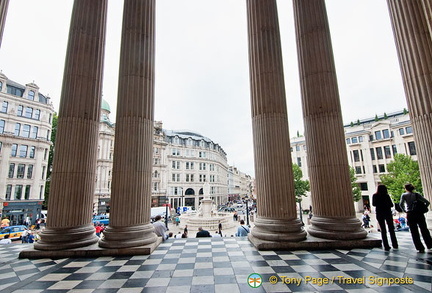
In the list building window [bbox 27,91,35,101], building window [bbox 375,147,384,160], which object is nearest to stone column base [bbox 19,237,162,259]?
building window [bbox 27,91,35,101]

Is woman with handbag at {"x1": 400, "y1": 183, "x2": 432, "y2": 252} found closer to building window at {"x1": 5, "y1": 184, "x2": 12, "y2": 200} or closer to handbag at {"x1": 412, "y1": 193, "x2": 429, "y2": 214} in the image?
handbag at {"x1": 412, "y1": 193, "x2": 429, "y2": 214}

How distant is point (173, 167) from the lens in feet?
194

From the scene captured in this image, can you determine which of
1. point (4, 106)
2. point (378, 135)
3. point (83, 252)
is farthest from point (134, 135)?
point (378, 135)

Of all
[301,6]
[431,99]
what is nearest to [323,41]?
[301,6]

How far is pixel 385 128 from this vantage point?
41562 mm

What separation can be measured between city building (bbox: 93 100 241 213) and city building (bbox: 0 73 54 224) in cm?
997

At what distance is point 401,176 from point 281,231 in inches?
1360

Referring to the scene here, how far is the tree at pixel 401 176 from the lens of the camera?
30.5m

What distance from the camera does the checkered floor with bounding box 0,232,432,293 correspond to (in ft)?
14.1

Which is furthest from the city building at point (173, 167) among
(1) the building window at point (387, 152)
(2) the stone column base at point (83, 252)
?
(1) the building window at point (387, 152)

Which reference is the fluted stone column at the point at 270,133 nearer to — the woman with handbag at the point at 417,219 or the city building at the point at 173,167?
the woman with handbag at the point at 417,219

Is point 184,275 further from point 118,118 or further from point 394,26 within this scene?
point 394,26

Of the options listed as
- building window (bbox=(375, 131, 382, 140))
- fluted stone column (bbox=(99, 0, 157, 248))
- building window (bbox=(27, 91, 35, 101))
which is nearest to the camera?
fluted stone column (bbox=(99, 0, 157, 248))

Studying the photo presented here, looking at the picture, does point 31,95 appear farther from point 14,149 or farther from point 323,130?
point 323,130
